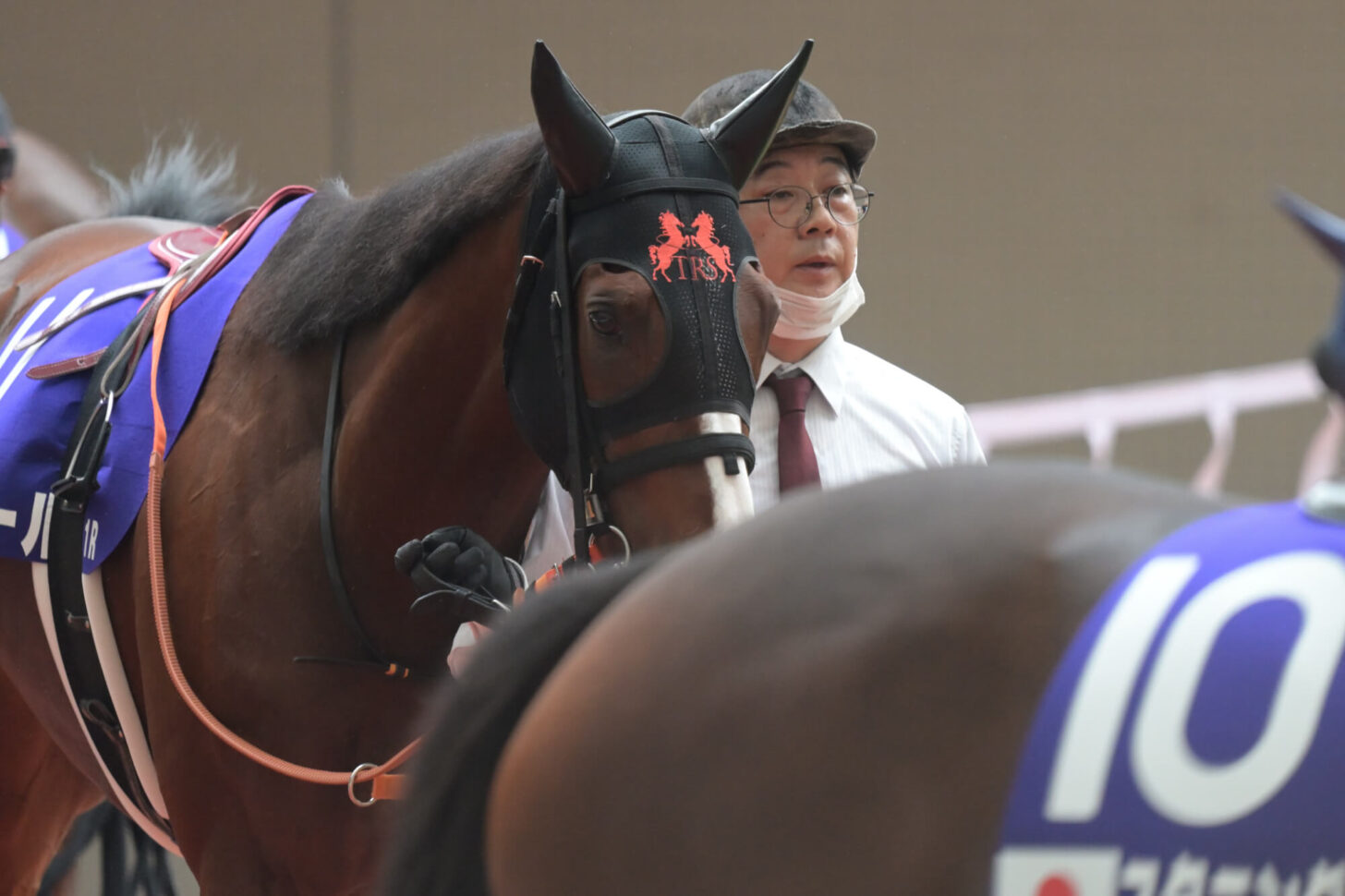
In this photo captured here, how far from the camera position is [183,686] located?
1.91m

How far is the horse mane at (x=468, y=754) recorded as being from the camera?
3.56 ft

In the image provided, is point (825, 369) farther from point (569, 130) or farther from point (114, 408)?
point (114, 408)

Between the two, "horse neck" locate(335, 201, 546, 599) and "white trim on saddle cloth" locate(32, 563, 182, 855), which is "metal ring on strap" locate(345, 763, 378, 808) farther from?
"white trim on saddle cloth" locate(32, 563, 182, 855)

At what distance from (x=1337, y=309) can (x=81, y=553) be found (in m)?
1.63

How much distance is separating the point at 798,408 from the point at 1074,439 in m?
2.03

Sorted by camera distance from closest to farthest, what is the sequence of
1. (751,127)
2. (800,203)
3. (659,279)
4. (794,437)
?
(659,279), (751,127), (794,437), (800,203)

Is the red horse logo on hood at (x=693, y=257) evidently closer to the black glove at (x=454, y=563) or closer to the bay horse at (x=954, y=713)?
the black glove at (x=454, y=563)

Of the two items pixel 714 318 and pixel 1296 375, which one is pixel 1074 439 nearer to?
pixel 1296 375

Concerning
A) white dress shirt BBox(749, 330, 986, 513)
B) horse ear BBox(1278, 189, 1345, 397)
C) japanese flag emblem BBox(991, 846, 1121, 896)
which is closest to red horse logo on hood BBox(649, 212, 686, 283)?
white dress shirt BBox(749, 330, 986, 513)

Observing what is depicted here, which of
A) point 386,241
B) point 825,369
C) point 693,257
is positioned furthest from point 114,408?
point 825,369

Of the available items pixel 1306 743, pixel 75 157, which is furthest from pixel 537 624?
pixel 75 157

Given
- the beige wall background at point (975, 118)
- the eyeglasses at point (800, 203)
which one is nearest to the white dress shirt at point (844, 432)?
the eyeglasses at point (800, 203)

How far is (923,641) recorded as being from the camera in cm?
98

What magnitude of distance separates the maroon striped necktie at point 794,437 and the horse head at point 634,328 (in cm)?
27
